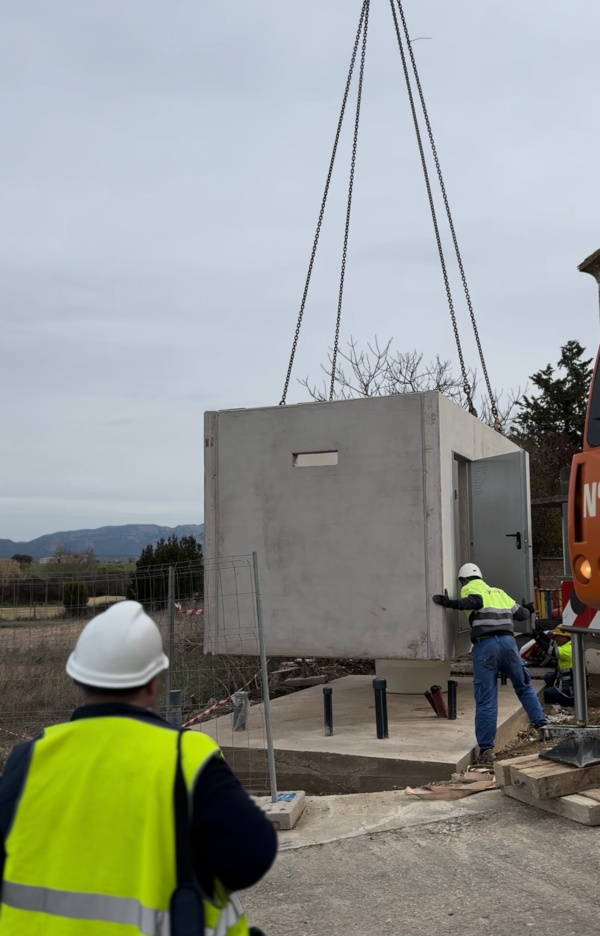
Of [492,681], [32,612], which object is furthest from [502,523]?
[32,612]

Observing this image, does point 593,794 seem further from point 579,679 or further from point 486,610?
point 486,610

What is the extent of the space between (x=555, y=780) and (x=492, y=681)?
6.53 feet

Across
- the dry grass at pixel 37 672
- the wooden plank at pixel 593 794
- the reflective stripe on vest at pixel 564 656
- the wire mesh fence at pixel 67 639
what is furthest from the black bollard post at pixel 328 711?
the reflective stripe on vest at pixel 564 656

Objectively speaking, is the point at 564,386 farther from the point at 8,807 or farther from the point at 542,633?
the point at 8,807

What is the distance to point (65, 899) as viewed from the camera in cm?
203

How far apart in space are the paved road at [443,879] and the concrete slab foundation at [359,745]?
1.15 m

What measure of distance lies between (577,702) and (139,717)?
16.8 feet

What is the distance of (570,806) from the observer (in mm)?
5969

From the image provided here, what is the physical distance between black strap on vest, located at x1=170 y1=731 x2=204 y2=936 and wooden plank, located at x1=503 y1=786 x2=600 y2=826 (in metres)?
4.55

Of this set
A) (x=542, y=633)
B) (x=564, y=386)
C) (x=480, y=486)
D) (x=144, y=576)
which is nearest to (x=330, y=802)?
(x=144, y=576)

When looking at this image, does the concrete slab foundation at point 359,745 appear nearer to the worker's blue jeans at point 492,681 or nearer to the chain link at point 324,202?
the worker's blue jeans at point 492,681

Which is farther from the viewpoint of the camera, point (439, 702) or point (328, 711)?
point (439, 702)

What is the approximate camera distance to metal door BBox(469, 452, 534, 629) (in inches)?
400

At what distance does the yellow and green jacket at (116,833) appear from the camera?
1.97 meters
